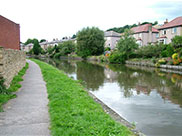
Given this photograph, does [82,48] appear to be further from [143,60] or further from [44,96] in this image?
[44,96]

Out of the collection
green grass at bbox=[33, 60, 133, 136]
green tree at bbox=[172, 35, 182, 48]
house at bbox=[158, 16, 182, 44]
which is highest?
house at bbox=[158, 16, 182, 44]

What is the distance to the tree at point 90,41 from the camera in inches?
2501

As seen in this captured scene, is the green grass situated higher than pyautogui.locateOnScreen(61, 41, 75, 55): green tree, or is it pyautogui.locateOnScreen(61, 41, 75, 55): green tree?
pyautogui.locateOnScreen(61, 41, 75, 55): green tree

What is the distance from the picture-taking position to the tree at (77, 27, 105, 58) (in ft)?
208

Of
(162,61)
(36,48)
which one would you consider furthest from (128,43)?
(36,48)

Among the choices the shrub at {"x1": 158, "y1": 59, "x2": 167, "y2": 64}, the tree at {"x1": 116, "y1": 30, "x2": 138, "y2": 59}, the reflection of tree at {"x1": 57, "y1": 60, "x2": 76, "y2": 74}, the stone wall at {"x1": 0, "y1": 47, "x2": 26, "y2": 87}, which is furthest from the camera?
the tree at {"x1": 116, "y1": 30, "x2": 138, "y2": 59}

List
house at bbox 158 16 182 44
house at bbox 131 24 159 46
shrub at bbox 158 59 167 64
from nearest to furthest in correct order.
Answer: shrub at bbox 158 59 167 64 → house at bbox 158 16 182 44 → house at bbox 131 24 159 46

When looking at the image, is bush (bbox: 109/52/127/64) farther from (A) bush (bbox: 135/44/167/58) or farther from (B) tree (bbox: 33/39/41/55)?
(B) tree (bbox: 33/39/41/55)

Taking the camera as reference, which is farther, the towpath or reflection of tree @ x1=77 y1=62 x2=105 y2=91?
reflection of tree @ x1=77 y1=62 x2=105 y2=91

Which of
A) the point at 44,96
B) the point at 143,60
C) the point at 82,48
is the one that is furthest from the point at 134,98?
the point at 82,48

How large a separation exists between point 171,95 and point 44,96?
8.43 meters

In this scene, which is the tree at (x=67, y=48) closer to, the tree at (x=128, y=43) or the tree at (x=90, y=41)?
the tree at (x=90, y=41)

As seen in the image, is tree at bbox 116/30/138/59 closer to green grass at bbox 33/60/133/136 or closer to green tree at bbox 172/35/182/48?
green tree at bbox 172/35/182/48

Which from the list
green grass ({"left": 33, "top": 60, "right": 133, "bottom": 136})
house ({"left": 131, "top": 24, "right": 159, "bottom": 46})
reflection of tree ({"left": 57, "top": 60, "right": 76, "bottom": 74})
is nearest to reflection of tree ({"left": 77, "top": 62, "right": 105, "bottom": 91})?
reflection of tree ({"left": 57, "top": 60, "right": 76, "bottom": 74})
